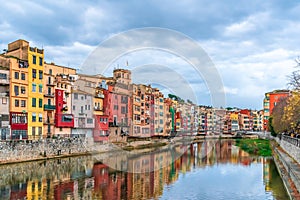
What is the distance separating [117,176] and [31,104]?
1822 centimetres

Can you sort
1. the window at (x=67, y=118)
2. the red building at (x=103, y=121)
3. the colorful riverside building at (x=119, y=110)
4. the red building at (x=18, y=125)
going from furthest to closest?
the colorful riverside building at (x=119, y=110) → the red building at (x=103, y=121) → the window at (x=67, y=118) → the red building at (x=18, y=125)

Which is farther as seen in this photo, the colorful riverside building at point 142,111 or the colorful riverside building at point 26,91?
the colorful riverside building at point 142,111

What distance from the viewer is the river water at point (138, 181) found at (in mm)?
22812

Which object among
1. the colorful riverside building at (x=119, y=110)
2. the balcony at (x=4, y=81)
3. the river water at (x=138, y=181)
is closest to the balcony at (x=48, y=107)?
the balcony at (x=4, y=81)

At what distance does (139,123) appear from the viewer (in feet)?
217

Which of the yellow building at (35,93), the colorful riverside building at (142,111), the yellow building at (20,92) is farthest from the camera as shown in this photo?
the colorful riverside building at (142,111)

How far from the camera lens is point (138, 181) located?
27.7 m

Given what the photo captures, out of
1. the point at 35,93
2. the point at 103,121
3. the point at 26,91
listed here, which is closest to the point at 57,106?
the point at 35,93

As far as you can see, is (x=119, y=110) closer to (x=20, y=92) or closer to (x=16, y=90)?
(x=20, y=92)

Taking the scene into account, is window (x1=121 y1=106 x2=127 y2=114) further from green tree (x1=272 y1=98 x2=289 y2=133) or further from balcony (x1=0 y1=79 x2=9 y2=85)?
green tree (x1=272 y1=98 x2=289 y2=133)

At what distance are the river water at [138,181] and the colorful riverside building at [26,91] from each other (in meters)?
5.79

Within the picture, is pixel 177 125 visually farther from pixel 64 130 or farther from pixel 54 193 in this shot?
pixel 54 193

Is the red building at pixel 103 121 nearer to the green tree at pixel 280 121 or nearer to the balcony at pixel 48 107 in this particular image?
Answer: the balcony at pixel 48 107

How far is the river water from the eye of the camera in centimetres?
2281
